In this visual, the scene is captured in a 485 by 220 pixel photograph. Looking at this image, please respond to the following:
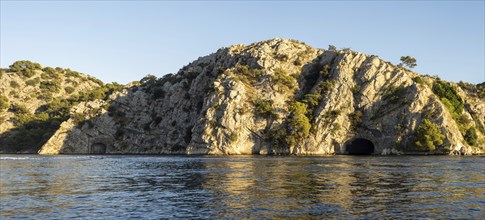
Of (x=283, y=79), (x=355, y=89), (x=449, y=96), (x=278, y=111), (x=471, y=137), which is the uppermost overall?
(x=283, y=79)

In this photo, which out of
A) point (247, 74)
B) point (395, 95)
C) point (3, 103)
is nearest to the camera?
point (395, 95)

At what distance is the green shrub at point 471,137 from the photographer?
12175cm

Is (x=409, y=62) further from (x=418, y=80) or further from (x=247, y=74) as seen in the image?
(x=247, y=74)

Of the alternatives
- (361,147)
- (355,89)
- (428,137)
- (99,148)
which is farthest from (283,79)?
(99,148)

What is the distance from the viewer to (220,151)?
123 meters

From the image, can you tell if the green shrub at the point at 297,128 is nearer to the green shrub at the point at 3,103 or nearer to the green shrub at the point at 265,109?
the green shrub at the point at 265,109

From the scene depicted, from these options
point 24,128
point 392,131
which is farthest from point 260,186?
point 24,128

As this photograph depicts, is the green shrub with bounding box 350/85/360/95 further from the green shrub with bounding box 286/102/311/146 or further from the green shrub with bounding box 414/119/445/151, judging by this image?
the green shrub with bounding box 414/119/445/151

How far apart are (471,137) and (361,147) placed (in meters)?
32.9

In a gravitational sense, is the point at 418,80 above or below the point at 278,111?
above

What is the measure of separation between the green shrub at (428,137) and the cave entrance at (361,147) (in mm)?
22186

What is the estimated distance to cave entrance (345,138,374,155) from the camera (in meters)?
132

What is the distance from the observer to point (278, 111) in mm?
131000

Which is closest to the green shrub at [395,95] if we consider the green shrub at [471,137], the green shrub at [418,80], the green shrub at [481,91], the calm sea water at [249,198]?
the green shrub at [418,80]
